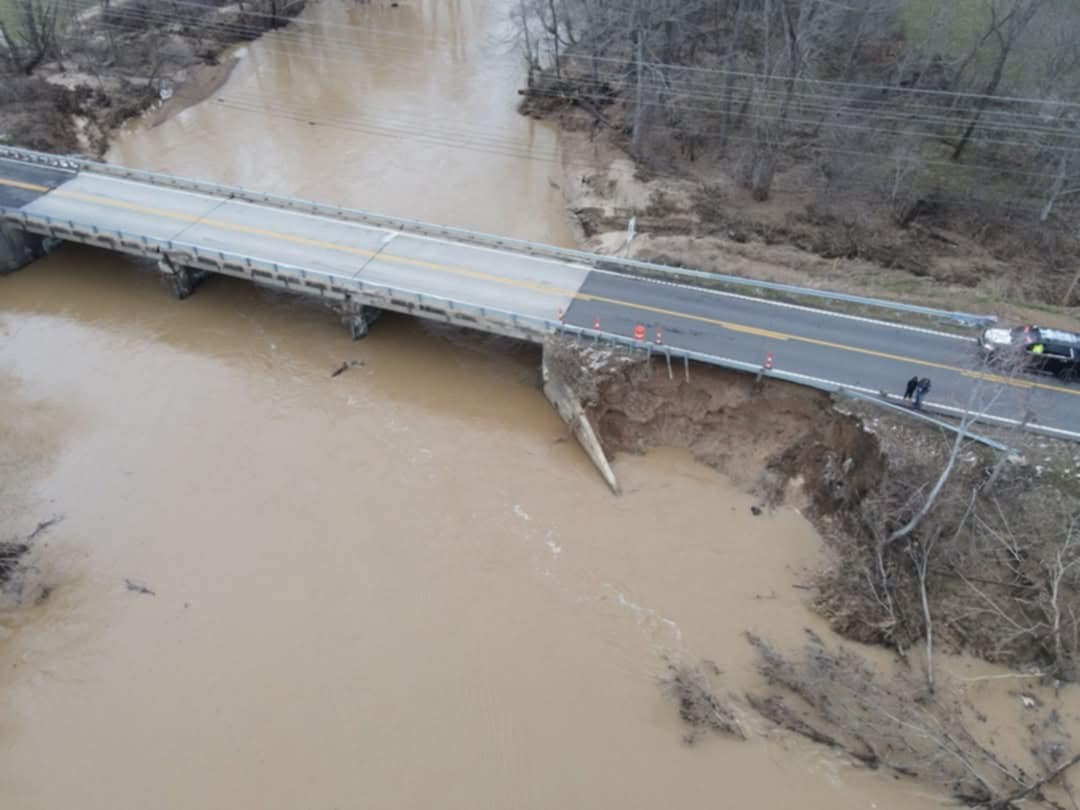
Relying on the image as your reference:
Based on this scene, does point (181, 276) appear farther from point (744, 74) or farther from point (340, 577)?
point (744, 74)

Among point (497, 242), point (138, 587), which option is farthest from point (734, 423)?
point (138, 587)

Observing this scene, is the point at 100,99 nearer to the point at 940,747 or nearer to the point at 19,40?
the point at 19,40

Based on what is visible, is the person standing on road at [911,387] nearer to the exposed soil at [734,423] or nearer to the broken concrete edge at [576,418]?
the exposed soil at [734,423]

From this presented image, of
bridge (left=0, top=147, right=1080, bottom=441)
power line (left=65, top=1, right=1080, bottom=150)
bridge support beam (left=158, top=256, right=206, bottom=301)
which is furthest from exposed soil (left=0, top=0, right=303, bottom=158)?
power line (left=65, top=1, right=1080, bottom=150)

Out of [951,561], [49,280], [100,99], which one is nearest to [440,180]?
[49,280]

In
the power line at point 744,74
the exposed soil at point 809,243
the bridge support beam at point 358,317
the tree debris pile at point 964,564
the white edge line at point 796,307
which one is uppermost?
the power line at point 744,74

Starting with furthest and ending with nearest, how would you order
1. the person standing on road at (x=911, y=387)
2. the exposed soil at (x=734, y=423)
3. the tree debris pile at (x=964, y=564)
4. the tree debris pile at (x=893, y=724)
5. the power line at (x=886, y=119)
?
the power line at (x=886, y=119), the exposed soil at (x=734, y=423), the person standing on road at (x=911, y=387), the tree debris pile at (x=964, y=564), the tree debris pile at (x=893, y=724)

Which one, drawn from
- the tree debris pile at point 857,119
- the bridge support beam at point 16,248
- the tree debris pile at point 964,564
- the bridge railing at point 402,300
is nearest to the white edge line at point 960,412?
the bridge railing at point 402,300
